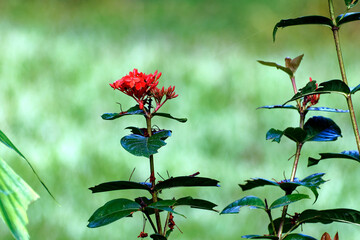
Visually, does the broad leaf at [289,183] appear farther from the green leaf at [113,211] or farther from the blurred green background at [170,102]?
the blurred green background at [170,102]

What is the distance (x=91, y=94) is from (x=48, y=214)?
28.8 inches

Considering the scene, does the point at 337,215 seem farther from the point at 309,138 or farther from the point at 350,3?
the point at 350,3

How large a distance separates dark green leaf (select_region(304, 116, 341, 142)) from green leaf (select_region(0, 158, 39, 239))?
1.39ft

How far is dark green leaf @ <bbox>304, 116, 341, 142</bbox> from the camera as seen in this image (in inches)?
26.6

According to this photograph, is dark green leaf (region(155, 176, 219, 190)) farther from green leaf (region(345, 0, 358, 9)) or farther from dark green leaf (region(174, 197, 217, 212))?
green leaf (region(345, 0, 358, 9))

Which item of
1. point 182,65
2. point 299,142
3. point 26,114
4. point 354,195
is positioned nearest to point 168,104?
point 182,65

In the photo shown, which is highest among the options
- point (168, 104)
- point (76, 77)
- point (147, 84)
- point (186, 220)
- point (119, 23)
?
point (119, 23)

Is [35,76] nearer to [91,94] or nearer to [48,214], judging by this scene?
[91,94]

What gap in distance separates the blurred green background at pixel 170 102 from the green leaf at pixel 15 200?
155 centimetres

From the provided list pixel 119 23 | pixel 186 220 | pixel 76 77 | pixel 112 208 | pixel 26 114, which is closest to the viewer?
pixel 112 208

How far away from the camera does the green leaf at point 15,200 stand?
30 cm

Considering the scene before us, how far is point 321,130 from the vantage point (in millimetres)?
683

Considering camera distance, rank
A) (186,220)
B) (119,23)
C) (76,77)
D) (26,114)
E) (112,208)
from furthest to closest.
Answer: (119,23)
(76,77)
(26,114)
(186,220)
(112,208)

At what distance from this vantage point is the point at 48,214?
1973 mm
